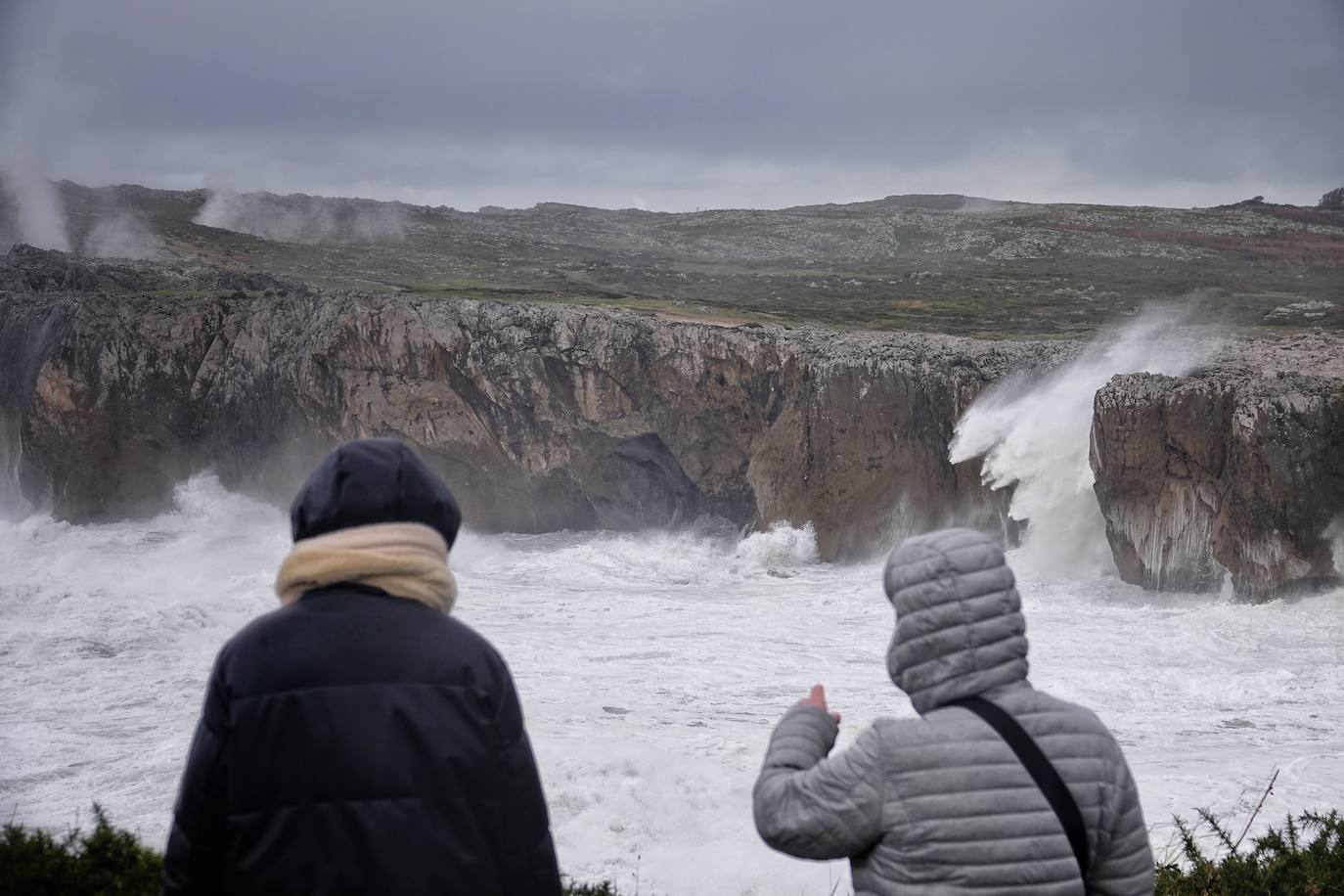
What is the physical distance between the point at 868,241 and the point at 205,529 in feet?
215

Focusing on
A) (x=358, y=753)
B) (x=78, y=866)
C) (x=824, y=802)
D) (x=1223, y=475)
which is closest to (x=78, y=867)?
(x=78, y=866)

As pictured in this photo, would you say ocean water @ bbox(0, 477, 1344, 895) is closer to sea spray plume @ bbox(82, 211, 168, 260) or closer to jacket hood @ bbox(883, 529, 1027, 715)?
jacket hood @ bbox(883, 529, 1027, 715)

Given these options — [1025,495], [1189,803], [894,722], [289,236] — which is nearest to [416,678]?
[894,722]

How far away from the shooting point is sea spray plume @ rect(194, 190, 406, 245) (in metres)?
77.2

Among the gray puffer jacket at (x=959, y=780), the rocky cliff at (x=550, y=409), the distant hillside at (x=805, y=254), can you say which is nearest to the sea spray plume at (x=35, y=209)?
the distant hillside at (x=805, y=254)

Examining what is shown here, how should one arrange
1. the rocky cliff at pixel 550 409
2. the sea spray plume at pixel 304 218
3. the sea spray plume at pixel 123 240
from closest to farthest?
the rocky cliff at pixel 550 409 → the sea spray plume at pixel 123 240 → the sea spray plume at pixel 304 218

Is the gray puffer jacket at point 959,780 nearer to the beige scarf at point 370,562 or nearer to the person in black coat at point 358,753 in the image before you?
the person in black coat at point 358,753

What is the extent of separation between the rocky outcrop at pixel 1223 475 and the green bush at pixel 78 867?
17670mm

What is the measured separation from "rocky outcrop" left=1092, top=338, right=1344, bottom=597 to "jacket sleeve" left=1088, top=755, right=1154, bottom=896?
1743cm

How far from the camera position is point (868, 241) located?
85.8 meters

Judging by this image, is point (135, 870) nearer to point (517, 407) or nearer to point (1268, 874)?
point (1268, 874)

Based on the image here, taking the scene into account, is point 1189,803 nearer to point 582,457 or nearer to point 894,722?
point 894,722

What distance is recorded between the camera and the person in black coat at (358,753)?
251cm

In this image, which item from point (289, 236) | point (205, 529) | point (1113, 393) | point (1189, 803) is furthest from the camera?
point (289, 236)
